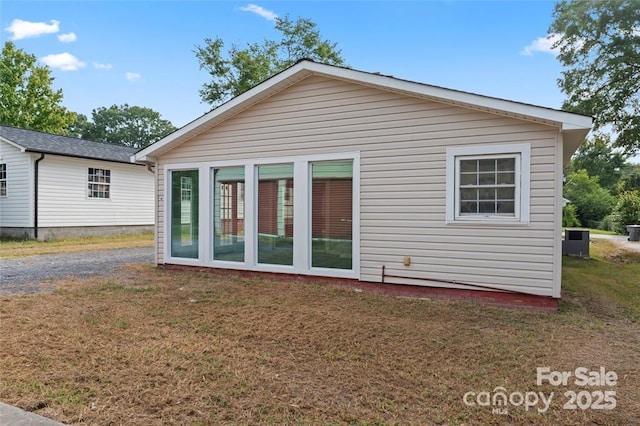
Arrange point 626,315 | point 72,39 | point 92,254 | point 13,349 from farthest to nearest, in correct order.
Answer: point 72,39 → point 92,254 → point 626,315 → point 13,349

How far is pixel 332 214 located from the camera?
6.77 meters

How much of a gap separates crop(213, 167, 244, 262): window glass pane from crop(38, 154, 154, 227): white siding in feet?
31.7

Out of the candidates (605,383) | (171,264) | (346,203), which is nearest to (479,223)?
(346,203)

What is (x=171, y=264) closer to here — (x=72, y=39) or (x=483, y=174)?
(x=483, y=174)

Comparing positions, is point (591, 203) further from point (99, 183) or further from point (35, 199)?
point (35, 199)

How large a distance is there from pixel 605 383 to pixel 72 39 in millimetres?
22292

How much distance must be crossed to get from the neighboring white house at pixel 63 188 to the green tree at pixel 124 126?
37326mm

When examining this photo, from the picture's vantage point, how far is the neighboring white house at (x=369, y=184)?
535 centimetres

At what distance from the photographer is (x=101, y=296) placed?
5.83 metres

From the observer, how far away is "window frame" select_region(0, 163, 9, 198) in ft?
46.1

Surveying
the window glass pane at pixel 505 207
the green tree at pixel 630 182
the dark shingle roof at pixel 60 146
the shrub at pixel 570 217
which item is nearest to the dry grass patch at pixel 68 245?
the dark shingle roof at pixel 60 146

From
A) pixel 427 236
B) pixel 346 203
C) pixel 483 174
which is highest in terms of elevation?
pixel 483 174

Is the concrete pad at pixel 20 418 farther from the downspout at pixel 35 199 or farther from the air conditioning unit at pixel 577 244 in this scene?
the air conditioning unit at pixel 577 244

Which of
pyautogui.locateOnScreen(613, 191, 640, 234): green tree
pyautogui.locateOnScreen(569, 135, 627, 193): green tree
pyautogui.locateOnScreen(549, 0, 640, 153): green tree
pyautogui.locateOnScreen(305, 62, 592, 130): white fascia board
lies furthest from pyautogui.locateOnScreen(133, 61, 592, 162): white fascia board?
pyautogui.locateOnScreen(613, 191, 640, 234): green tree
